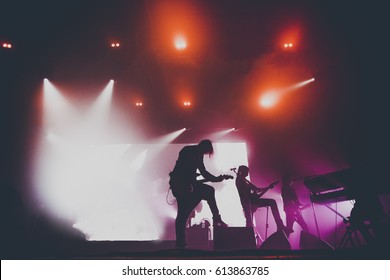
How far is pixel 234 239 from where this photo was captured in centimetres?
294

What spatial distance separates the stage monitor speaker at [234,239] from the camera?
2.89 meters

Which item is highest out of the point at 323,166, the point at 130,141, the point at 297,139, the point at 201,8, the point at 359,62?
the point at 201,8

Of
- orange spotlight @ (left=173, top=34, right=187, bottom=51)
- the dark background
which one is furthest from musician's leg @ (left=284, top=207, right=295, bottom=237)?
Answer: orange spotlight @ (left=173, top=34, right=187, bottom=51)

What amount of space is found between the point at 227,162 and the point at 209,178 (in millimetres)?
4478

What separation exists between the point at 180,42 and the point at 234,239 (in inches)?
212

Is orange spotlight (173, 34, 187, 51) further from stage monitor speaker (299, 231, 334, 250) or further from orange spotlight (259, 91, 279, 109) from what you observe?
stage monitor speaker (299, 231, 334, 250)

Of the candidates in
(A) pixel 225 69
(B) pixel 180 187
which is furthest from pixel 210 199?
(A) pixel 225 69

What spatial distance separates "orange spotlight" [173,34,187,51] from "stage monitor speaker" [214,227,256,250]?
520 centimetres

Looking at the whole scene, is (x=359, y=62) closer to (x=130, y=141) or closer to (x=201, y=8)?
(x=201, y=8)

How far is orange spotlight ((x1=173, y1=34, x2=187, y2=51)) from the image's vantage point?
628 centimetres

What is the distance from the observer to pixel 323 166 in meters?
7.93

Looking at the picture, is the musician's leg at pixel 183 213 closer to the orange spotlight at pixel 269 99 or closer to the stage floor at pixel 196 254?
the stage floor at pixel 196 254

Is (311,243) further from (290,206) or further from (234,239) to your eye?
(290,206)
